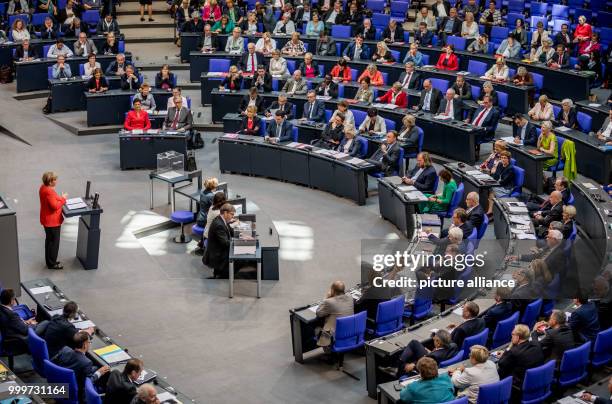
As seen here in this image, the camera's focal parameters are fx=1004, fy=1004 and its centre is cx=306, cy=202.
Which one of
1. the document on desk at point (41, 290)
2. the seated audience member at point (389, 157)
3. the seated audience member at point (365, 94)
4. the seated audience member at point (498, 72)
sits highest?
the seated audience member at point (498, 72)

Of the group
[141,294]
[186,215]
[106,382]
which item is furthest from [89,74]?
[106,382]

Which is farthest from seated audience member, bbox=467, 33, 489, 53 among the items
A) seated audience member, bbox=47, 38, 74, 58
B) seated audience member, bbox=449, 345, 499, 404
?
seated audience member, bbox=449, 345, 499, 404

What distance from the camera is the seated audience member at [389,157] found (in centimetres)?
1933

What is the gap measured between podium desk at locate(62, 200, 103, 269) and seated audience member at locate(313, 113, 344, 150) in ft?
19.5

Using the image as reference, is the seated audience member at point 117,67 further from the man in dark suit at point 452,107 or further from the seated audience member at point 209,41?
the man in dark suit at point 452,107

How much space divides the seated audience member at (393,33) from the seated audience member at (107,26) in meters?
7.31

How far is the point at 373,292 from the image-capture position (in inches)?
534

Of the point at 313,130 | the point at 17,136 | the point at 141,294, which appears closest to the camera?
the point at 141,294

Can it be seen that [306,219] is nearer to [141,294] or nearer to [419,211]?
[419,211]

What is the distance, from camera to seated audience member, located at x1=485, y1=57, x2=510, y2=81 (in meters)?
23.6

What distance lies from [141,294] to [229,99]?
9.09 metres

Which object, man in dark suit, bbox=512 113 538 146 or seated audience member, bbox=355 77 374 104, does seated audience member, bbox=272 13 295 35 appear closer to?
seated audience member, bbox=355 77 374 104

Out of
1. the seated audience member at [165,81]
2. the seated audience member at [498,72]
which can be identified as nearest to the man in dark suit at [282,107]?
the seated audience member at [165,81]

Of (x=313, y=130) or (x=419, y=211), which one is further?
(x=313, y=130)
